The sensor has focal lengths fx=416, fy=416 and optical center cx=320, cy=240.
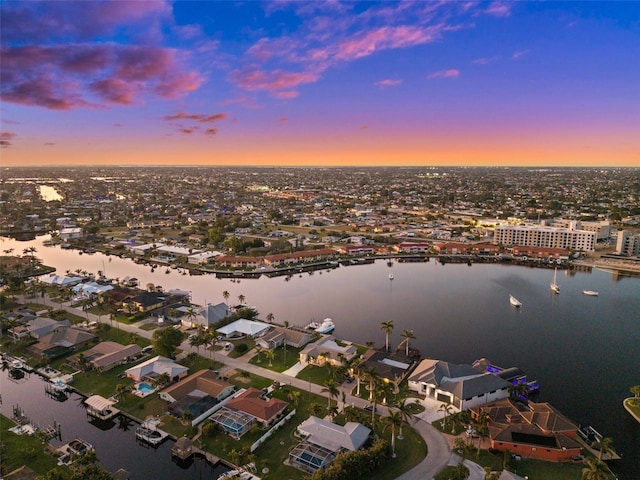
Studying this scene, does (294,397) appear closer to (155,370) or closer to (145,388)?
(145,388)

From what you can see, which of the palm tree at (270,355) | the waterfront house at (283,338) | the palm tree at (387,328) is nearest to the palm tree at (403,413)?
the palm tree at (387,328)

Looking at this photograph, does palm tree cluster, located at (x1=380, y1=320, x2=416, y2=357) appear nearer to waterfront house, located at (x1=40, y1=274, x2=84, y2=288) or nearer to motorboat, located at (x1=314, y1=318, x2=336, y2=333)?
motorboat, located at (x1=314, y1=318, x2=336, y2=333)

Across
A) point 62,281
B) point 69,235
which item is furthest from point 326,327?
point 69,235

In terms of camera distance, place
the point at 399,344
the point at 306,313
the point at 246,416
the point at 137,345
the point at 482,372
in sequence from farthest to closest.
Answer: the point at 306,313, the point at 399,344, the point at 137,345, the point at 482,372, the point at 246,416

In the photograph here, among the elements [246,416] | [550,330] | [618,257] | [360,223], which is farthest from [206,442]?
[360,223]

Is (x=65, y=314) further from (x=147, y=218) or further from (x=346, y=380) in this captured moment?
(x=147, y=218)

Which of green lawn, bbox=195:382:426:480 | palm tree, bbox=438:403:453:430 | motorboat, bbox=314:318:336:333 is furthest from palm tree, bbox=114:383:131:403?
palm tree, bbox=438:403:453:430
